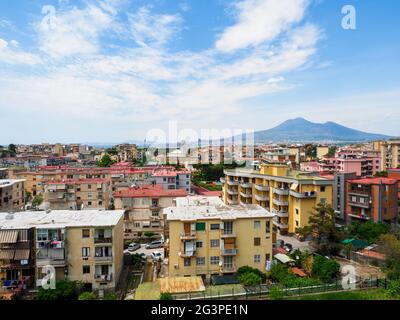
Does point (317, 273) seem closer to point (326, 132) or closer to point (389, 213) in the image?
point (389, 213)

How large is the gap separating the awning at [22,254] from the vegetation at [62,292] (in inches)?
31.7

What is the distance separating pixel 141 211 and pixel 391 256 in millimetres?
7981

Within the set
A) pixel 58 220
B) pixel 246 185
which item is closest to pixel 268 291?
pixel 58 220

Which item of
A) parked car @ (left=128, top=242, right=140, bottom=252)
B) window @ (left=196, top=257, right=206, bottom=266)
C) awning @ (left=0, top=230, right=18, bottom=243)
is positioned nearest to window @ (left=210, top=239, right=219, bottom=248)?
window @ (left=196, top=257, right=206, bottom=266)

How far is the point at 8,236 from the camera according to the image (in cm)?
629

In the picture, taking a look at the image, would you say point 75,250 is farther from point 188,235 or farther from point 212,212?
point 212,212

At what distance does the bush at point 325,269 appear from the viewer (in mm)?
6570

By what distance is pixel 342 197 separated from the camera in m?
12.6

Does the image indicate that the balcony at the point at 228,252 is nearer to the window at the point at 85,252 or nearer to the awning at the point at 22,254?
the window at the point at 85,252

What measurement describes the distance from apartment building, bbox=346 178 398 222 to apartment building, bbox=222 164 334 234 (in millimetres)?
1783

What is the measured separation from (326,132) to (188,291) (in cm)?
14829

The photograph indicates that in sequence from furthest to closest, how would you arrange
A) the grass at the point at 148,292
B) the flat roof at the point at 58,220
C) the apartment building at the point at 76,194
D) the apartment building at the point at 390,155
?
the apartment building at the point at 390,155 → the apartment building at the point at 76,194 → the flat roof at the point at 58,220 → the grass at the point at 148,292

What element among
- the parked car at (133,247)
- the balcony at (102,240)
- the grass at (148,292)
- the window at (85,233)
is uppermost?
the window at (85,233)

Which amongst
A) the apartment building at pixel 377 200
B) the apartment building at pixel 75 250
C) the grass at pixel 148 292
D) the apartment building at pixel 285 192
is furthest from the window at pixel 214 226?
the apartment building at pixel 377 200
